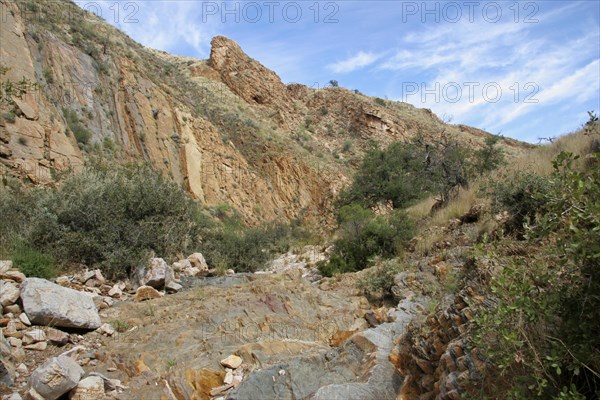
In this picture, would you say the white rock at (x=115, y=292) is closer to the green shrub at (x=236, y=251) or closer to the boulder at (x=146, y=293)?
the boulder at (x=146, y=293)

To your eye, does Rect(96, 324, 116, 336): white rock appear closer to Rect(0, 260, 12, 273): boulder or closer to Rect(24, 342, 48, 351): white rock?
Rect(24, 342, 48, 351): white rock

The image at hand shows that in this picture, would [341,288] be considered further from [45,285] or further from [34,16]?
[34,16]

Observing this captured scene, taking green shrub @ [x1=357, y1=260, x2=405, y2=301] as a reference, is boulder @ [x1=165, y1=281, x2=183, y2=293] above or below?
below

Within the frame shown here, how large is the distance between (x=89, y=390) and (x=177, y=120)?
19.5 meters

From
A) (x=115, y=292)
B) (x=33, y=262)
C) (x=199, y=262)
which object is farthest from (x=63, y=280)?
(x=199, y=262)

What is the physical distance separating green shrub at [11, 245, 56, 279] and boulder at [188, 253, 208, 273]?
3.17m

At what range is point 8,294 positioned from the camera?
19.6 feet

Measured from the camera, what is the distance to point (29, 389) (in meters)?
4.43

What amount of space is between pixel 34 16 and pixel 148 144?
6.69 metres

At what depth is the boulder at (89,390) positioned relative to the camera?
14.7 feet

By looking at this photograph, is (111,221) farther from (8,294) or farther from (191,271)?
(8,294)

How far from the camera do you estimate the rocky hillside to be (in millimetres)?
13734

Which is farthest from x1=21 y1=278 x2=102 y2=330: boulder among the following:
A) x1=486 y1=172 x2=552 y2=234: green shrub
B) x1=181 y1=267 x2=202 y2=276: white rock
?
x1=486 y1=172 x2=552 y2=234: green shrub

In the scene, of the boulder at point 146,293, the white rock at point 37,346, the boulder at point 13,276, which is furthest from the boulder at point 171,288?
the white rock at point 37,346
